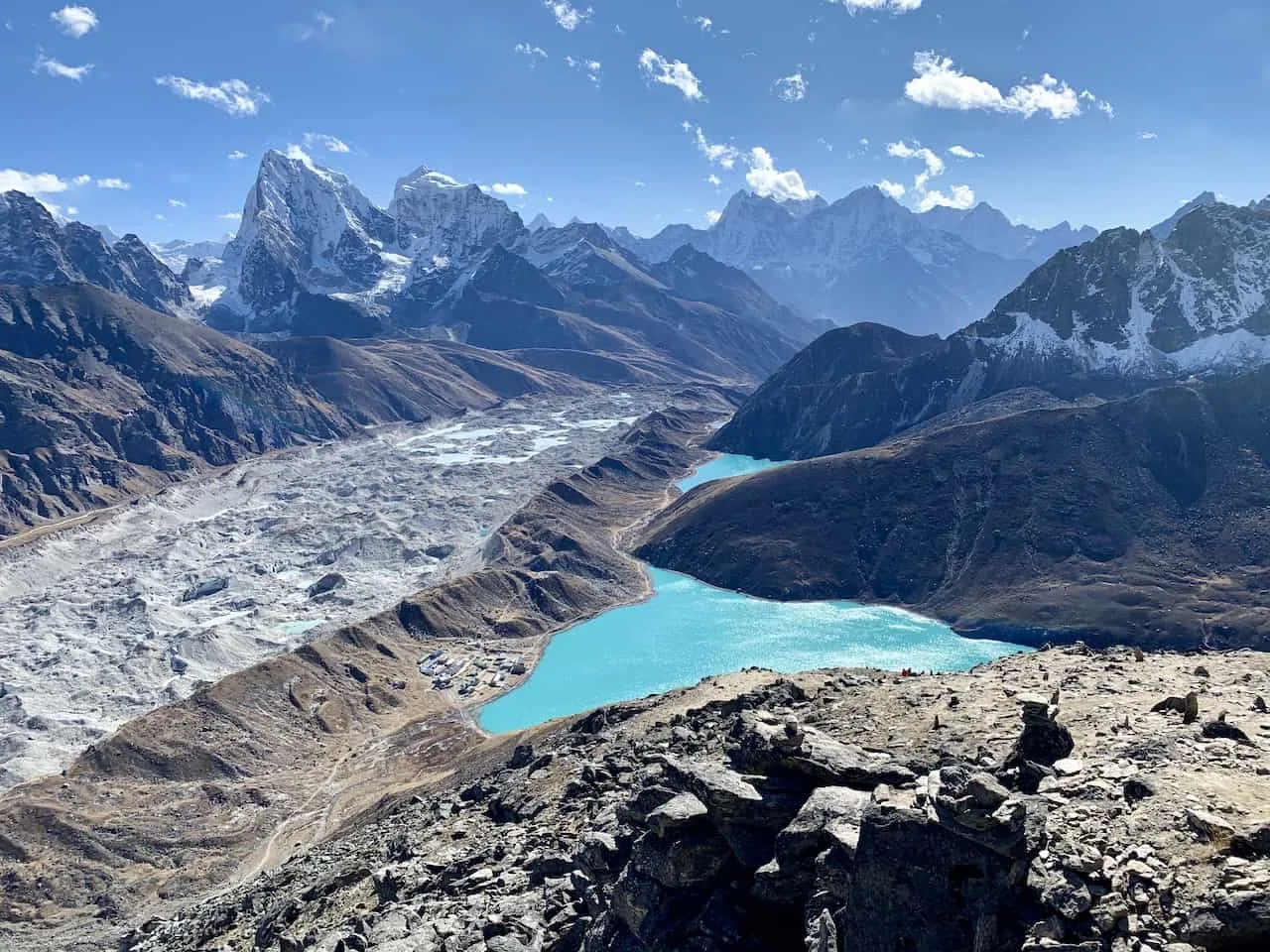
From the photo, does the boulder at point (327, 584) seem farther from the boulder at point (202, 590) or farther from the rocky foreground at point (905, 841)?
the rocky foreground at point (905, 841)

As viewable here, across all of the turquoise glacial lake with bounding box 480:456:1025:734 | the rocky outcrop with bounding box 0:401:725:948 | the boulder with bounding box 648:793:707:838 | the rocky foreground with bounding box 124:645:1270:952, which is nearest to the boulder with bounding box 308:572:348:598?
the rocky outcrop with bounding box 0:401:725:948

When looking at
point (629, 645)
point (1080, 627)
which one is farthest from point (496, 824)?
point (1080, 627)

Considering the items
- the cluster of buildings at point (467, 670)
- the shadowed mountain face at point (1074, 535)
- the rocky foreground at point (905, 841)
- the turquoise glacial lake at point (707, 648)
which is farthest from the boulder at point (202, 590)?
the rocky foreground at point (905, 841)

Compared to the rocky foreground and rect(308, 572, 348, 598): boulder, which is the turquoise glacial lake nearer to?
rect(308, 572, 348, 598): boulder

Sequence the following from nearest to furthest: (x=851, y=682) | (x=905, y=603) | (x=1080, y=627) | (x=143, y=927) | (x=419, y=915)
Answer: (x=419, y=915) → (x=851, y=682) → (x=143, y=927) → (x=1080, y=627) → (x=905, y=603)

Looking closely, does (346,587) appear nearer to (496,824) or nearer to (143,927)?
(143,927)

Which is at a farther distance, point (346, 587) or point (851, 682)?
point (346, 587)
